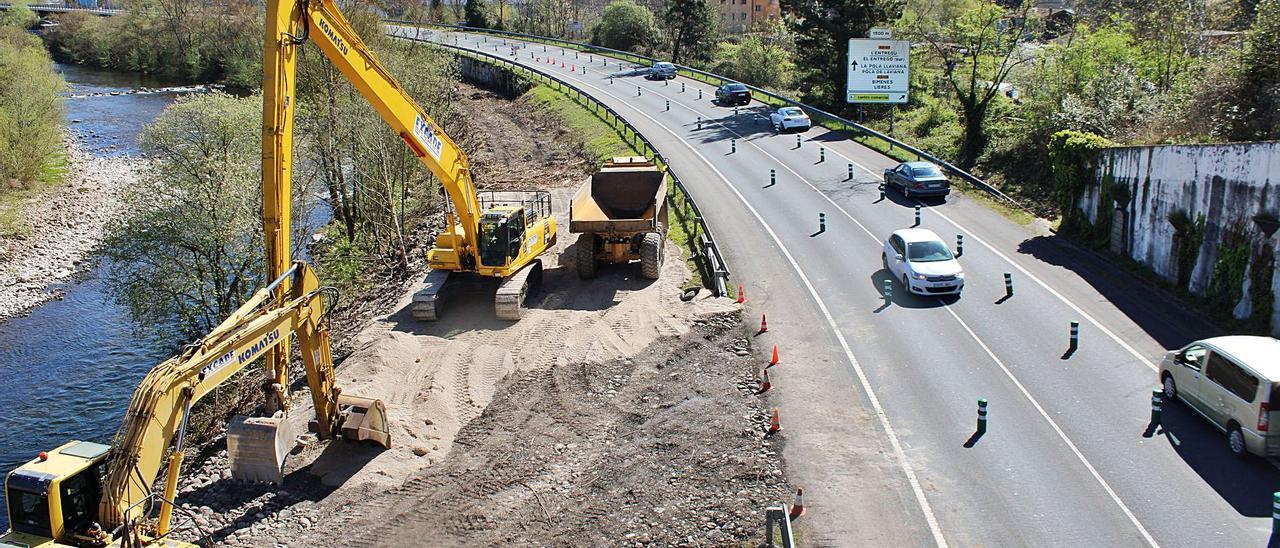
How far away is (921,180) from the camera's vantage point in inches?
1384

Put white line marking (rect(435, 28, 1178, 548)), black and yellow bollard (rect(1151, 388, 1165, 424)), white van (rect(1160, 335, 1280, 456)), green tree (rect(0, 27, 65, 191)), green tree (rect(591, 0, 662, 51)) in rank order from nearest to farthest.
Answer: white line marking (rect(435, 28, 1178, 548)), white van (rect(1160, 335, 1280, 456)), black and yellow bollard (rect(1151, 388, 1165, 424)), green tree (rect(0, 27, 65, 191)), green tree (rect(591, 0, 662, 51))

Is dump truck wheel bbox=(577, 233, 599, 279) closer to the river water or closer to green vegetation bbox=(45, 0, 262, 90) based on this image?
the river water

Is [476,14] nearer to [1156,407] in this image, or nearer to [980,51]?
[980,51]

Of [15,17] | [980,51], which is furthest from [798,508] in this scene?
[15,17]

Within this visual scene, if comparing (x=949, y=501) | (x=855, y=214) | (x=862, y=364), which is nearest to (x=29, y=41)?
(x=855, y=214)

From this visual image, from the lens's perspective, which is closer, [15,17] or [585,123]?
[585,123]

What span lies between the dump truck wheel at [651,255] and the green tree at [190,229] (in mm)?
11272

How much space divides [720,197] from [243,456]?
902 inches

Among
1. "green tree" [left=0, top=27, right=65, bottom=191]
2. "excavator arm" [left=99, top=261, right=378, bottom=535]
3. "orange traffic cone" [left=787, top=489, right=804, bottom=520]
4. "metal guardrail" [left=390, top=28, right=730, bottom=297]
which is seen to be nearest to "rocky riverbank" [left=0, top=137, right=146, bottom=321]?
"green tree" [left=0, top=27, right=65, bottom=191]

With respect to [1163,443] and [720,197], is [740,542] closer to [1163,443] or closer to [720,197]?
[1163,443]

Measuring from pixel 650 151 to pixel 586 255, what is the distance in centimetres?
1703

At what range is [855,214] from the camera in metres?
34.2

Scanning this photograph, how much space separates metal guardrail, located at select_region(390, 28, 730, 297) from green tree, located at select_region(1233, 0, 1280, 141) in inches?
590

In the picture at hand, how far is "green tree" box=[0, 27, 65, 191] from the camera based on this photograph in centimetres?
4725
